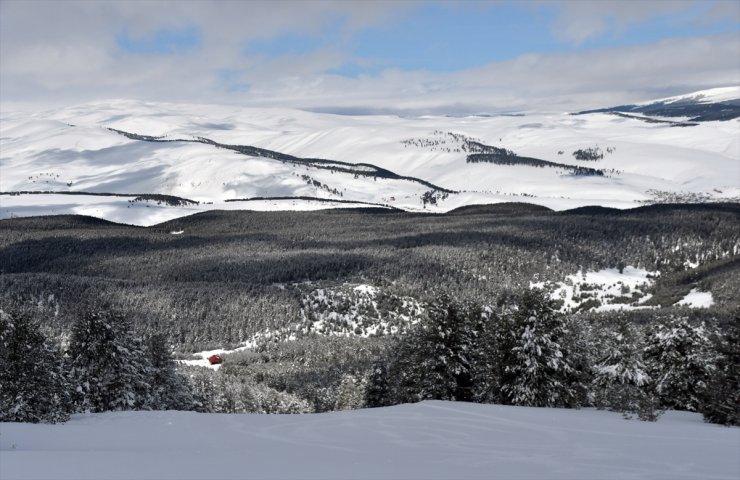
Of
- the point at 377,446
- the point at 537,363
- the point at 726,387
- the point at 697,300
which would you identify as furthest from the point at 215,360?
the point at 697,300

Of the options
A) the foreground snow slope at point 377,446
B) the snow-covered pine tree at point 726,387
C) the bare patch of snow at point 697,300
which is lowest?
the bare patch of snow at point 697,300

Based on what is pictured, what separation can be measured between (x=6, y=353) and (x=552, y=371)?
35.7 metres

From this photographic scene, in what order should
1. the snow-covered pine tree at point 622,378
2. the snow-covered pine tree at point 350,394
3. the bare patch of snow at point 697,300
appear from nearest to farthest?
the snow-covered pine tree at point 622,378, the snow-covered pine tree at point 350,394, the bare patch of snow at point 697,300

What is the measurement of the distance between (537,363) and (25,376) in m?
33.0

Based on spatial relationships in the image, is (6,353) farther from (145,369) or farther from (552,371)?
(552,371)

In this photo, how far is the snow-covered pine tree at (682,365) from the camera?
44.0 m

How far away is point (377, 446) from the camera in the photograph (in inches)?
832

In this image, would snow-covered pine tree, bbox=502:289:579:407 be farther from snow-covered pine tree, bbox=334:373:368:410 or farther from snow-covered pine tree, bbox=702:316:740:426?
snow-covered pine tree, bbox=334:373:368:410

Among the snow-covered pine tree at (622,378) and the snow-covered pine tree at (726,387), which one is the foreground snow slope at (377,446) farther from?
the snow-covered pine tree at (726,387)

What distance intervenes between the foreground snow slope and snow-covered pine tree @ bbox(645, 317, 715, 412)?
18.3 metres

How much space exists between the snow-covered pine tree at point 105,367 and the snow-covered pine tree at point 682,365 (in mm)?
40482

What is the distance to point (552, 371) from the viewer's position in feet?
129

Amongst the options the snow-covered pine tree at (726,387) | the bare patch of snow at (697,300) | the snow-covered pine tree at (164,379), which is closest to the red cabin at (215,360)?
the snow-covered pine tree at (164,379)

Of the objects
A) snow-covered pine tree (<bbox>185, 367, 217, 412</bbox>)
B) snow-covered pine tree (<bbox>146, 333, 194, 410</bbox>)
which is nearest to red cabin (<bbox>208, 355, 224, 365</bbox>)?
snow-covered pine tree (<bbox>185, 367, 217, 412</bbox>)
